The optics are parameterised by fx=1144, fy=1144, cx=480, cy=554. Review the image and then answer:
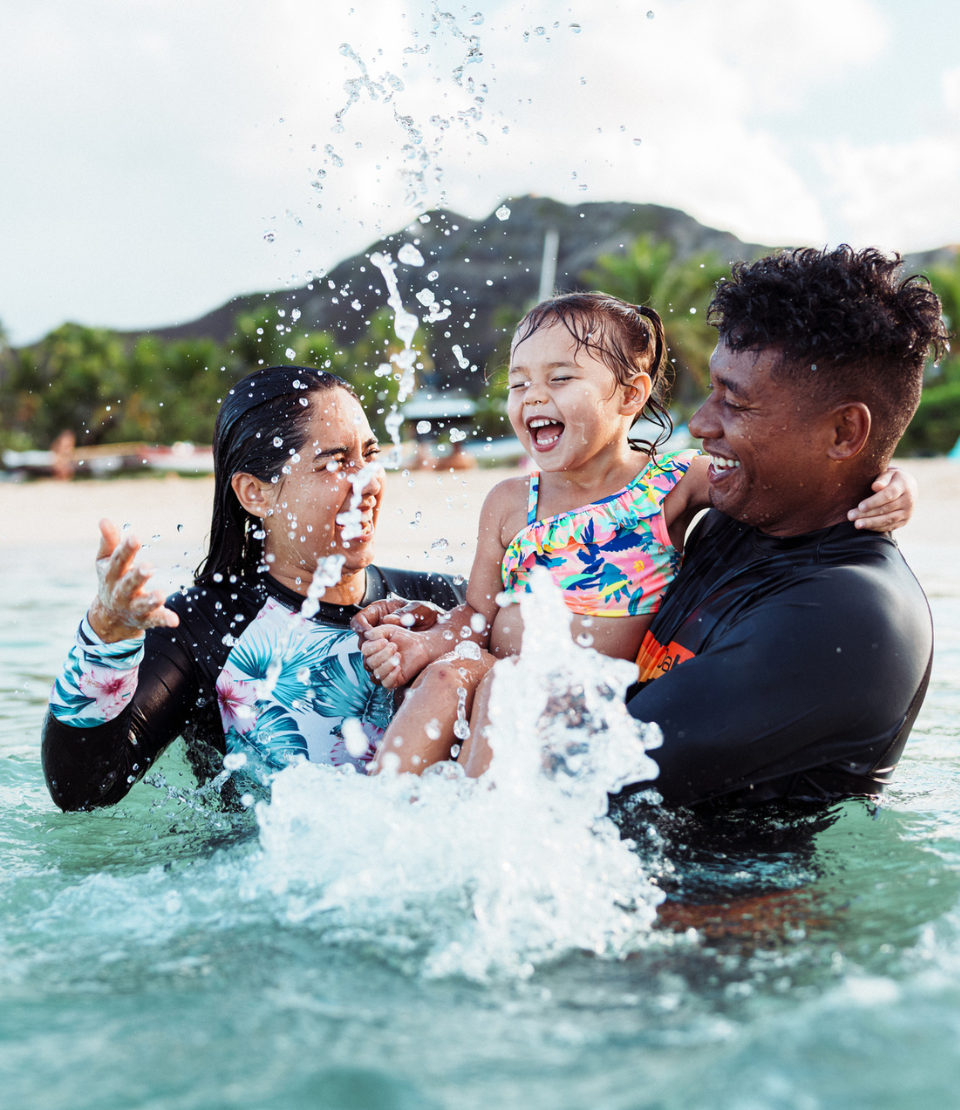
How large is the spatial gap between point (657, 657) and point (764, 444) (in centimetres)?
73

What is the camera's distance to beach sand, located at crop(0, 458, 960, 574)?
14000 millimetres

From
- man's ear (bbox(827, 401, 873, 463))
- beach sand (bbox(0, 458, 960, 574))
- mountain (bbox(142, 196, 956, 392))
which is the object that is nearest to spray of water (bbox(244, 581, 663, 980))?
man's ear (bbox(827, 401, 873, 463))

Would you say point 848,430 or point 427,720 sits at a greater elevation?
point 848,430

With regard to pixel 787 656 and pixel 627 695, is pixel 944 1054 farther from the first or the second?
pixel 627 695

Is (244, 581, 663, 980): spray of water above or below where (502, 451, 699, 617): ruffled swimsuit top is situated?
below

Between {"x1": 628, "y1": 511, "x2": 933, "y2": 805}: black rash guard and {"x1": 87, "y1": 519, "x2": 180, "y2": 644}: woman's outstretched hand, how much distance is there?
1.27 meters

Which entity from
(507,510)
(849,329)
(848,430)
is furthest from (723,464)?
(507,510)

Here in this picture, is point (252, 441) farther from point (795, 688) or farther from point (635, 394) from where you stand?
point (795, 688)

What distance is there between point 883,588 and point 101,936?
2119 mm

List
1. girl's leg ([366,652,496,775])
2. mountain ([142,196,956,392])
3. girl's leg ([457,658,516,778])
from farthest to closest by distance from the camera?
mountain ([142,196,956,392]) → girl's leg ([366,652,496,775]) → girl's leg ([457,658,516,778])

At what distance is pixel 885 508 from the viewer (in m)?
3.10

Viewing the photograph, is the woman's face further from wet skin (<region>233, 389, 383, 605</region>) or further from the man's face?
the man's face

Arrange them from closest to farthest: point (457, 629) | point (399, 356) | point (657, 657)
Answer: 1. point (657, 657)
2. point (457, 629)
3. point (399, 356)

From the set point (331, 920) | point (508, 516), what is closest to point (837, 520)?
point (508, 516)
